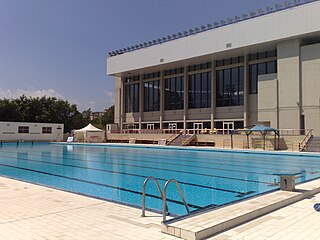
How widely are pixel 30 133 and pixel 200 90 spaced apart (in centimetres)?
2069

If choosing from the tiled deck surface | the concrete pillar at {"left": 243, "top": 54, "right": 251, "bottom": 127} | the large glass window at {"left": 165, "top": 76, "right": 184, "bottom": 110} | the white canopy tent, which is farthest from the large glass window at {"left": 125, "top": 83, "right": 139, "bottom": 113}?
the tiled deck surface

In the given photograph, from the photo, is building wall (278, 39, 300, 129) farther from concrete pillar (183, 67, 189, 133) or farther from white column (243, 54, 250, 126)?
concrete pillar (183, 67, 189, 133)

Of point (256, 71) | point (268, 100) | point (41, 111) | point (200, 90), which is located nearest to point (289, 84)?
point (268, 100)

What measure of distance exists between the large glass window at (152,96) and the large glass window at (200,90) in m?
4.83

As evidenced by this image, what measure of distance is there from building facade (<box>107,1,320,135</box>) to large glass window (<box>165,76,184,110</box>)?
112 millimetres

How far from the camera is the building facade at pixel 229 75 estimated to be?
23672 millimetres

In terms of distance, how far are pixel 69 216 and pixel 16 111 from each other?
42.1m

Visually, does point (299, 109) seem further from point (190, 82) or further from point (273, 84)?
point (190, 82)

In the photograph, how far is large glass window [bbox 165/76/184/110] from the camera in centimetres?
3440

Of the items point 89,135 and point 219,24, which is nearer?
point 219,24

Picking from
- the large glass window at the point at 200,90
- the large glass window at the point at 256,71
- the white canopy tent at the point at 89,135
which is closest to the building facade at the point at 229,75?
the large glass window at the point at 256,71

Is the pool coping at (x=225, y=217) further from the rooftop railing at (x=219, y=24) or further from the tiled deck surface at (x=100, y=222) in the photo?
the rooftop railing at (x=219, y=24)

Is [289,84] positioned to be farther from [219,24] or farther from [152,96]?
[152,96]

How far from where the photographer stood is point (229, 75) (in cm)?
3009
